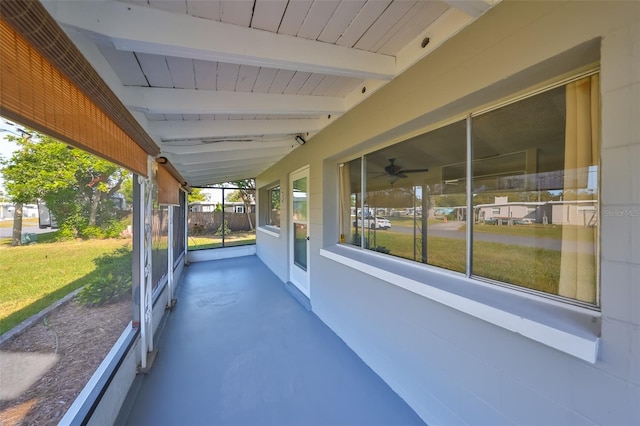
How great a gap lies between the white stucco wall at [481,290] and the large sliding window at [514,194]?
139mm

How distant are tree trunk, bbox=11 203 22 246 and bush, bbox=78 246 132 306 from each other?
69 cm

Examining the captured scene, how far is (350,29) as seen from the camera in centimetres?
141

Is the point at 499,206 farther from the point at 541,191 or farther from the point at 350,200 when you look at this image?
the point at 350,200

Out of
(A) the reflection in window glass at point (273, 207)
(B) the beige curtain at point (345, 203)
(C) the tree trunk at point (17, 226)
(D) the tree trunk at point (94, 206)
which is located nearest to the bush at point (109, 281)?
(D) the tree trunk at point (94, 206)

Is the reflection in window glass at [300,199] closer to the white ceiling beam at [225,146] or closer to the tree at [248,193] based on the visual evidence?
the white ceiling beam at [225,146]

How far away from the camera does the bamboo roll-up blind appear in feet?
2.36

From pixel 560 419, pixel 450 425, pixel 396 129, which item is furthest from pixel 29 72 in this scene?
pixel 450 425

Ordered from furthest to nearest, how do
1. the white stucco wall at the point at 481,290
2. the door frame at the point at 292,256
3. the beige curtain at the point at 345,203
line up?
the door frame at the point at 292,256
the beige curtain at the point at 345,203
the white stucco wall at the point at 481,290

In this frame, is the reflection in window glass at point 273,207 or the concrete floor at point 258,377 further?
the reflection in window glass at point 273,207

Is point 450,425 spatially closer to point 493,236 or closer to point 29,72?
point 493,236

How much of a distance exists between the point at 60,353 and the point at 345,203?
2.65 m

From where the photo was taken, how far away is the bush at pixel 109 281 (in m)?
1.69

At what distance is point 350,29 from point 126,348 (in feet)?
9.39

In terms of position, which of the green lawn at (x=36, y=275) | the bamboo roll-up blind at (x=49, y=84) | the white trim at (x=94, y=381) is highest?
the bamboo roll-up blind at (x=49, y=84)
